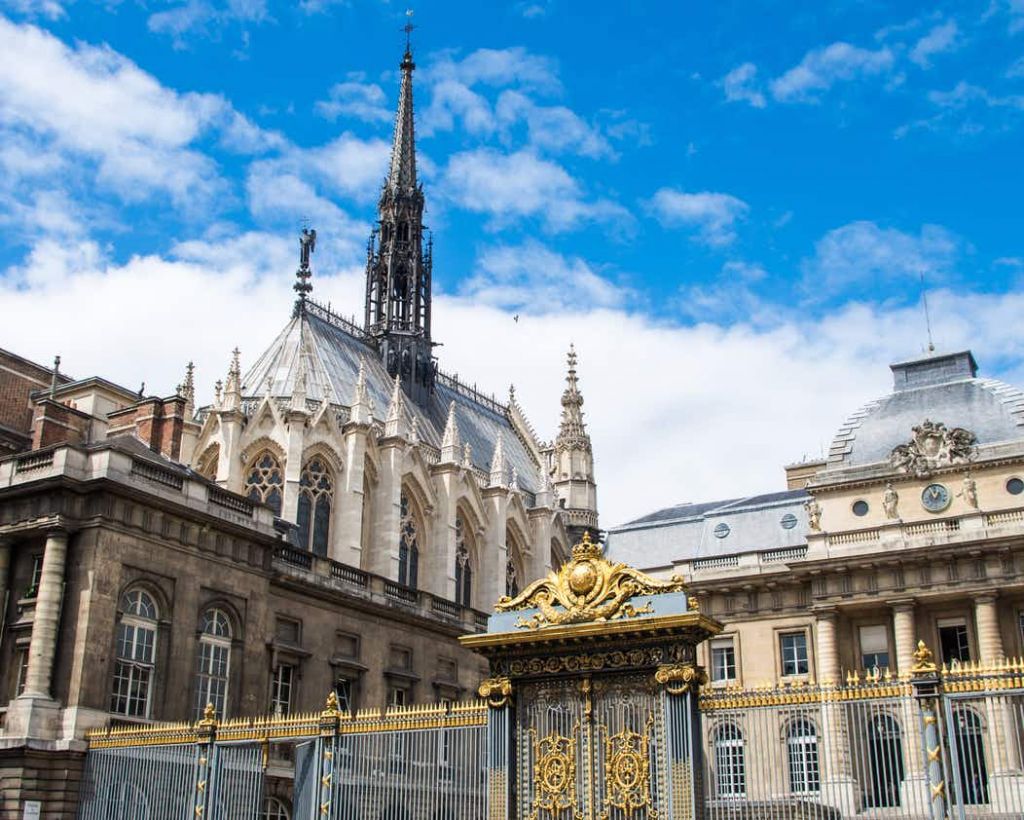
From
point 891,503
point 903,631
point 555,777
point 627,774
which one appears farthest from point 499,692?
point 891,503

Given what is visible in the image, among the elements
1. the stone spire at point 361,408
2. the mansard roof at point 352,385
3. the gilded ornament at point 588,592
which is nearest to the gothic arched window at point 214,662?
the gilded ornament at point 588,592

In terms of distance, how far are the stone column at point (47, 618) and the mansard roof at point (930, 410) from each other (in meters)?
23.3

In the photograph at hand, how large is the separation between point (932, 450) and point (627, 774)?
81.9 feet

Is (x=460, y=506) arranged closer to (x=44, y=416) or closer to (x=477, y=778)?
(x=44, y=416)

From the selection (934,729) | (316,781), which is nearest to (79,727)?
(316,781)

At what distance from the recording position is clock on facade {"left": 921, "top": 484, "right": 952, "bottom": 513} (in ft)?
118

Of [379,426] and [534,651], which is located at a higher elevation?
[379,426]

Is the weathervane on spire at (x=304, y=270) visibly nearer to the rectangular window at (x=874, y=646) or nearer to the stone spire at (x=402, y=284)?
the stone spire at (x=402, y=284)

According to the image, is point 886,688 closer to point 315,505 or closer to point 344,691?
point 344,691

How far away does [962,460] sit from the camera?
119 ft

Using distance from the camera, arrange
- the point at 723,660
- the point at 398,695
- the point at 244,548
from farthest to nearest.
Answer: the point at 723,660, the point at 398,695, the point at 244,548

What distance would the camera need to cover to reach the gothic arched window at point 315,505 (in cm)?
4616

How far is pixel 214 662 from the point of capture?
27875mm

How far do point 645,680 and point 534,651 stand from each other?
1.53 m
